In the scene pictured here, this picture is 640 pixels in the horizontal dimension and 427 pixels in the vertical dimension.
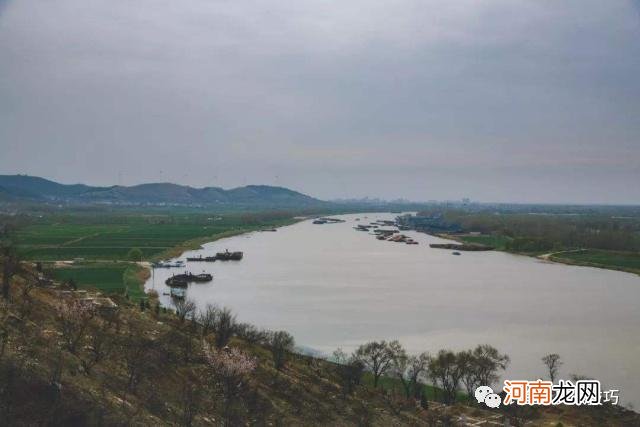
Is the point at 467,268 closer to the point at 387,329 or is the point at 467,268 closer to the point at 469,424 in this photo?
the point at 387,329

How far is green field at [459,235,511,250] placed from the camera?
116 feet

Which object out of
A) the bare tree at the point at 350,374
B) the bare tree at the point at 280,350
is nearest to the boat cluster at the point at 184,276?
the bare tree at the point at 280,350

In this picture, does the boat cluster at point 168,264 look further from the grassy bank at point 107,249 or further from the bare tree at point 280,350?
the bare tree at point 280,350

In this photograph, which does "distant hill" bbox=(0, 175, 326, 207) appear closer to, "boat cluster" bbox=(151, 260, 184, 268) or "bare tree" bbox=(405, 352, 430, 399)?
"boat cluster" bbox=(151, 260, 184, 268)

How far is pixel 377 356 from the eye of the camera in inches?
355

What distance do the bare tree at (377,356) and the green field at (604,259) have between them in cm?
1848

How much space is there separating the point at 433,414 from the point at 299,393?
1833mm

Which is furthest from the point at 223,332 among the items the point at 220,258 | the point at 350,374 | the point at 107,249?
the point at 107,249

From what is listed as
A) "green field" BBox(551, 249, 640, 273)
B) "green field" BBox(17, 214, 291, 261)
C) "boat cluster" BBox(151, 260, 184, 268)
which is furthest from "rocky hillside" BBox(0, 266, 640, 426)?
"green field" BBox(551, 249, 640, 273)

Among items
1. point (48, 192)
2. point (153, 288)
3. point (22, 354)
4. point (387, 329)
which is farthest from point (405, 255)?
point (48, 192)

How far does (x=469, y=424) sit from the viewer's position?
7000 millimetres

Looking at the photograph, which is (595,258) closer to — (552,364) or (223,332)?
(552,364)

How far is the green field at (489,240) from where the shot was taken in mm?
35250

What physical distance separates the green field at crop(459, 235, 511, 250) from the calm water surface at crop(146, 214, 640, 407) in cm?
795
